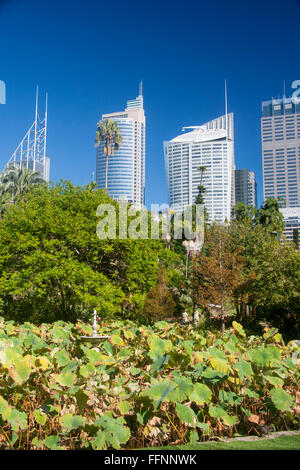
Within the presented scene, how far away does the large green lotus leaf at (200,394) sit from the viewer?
393 cm

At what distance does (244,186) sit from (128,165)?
47.1m

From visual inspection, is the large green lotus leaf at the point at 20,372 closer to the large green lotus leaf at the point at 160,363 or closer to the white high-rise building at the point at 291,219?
the large green lotus leaf at the point at 160,363

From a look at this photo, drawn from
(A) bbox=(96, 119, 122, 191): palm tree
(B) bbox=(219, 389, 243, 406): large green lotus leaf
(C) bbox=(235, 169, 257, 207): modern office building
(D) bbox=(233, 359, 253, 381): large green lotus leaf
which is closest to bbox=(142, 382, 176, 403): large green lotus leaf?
(B) bbox=(219, 389, 243, 406): large green lotus leaf

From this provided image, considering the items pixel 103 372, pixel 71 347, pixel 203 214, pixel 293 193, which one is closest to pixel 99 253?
pixel 71 347

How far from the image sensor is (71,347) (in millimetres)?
6250

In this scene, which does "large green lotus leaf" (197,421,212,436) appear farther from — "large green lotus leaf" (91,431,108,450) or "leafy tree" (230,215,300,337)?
"leafy tree" (230,215,300,337)

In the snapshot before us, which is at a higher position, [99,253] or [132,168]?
[132,168]

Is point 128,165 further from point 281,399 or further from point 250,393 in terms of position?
point 281,399

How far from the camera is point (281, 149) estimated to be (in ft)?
315

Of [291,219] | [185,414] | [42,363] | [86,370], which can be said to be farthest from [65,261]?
[291,219]

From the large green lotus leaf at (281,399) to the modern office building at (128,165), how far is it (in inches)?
5367

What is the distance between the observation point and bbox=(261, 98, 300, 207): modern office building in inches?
3593

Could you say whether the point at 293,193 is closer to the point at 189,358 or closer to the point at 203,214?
the point at 203,214
